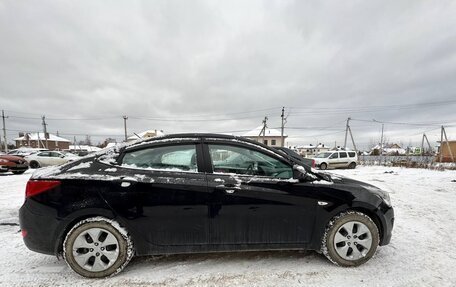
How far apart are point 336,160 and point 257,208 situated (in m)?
17.1

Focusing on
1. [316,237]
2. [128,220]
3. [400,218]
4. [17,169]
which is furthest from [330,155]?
[17,169]

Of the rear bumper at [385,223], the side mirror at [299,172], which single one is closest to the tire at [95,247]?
the side mirror at [299,172]

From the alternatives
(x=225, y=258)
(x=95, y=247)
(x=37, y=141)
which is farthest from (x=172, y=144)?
(x=37, y=141)

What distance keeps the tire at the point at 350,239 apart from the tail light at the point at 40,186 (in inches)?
120

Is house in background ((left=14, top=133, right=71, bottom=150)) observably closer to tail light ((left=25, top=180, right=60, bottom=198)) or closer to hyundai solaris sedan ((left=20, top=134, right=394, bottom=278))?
tail light ((left=25, top=180, right=60, bottom=198))

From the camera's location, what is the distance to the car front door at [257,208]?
104 inches

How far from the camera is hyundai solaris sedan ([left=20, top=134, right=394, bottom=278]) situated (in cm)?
250

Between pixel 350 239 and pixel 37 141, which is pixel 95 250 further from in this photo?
pixel 37 141

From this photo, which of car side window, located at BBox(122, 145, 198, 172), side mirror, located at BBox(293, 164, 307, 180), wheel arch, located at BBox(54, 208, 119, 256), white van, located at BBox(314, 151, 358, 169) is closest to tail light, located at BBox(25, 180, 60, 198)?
wheel arch, located at BBox(54, 208, 119, 256)

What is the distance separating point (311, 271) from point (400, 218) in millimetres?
2963

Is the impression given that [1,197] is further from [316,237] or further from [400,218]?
[400,218]

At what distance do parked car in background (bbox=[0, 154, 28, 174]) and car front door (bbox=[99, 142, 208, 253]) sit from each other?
1276 centimetres

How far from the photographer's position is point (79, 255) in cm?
252

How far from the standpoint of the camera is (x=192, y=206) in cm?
259
